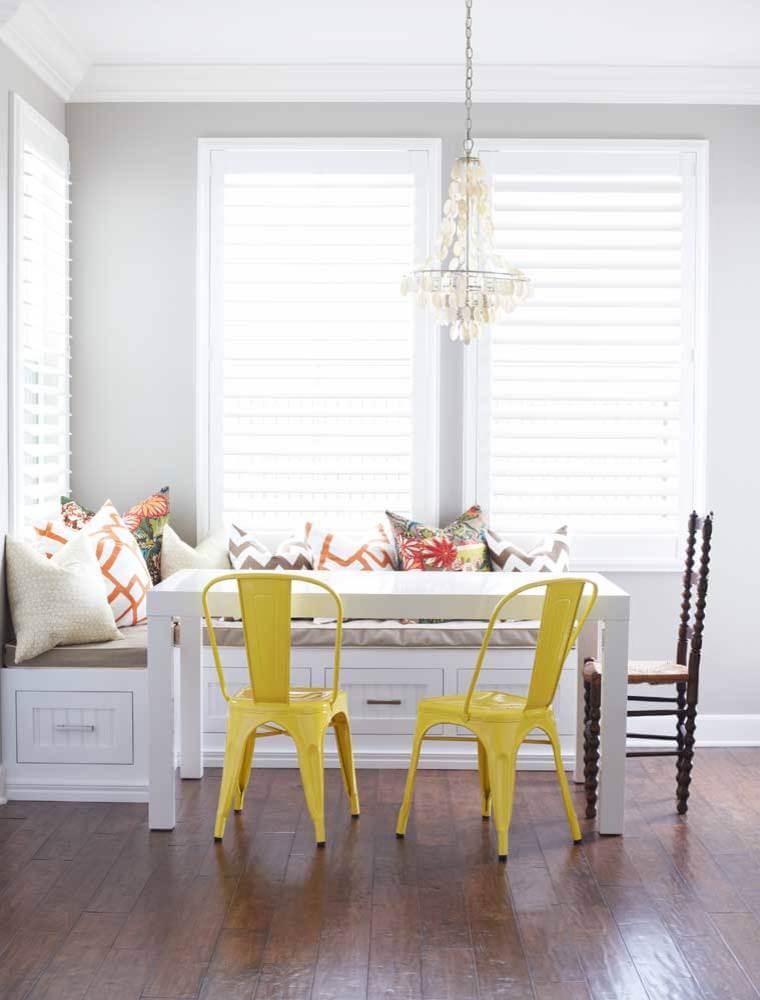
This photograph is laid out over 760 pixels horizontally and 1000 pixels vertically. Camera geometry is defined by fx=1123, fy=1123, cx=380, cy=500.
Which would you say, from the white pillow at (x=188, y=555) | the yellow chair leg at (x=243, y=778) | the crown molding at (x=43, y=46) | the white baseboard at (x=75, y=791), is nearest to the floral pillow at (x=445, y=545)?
the white pillow at (x=188, y=555)

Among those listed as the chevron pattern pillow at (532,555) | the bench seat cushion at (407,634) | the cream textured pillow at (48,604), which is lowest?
the bench seat cushion at (407,634)

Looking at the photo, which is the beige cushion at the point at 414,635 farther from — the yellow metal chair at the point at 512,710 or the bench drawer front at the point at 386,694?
the yellow metal chair at the point at 512,710

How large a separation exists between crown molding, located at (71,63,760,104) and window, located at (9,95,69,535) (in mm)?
402

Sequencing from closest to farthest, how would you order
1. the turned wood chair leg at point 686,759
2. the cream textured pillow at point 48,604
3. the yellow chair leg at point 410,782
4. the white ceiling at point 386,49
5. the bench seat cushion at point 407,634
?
the yellow chair leg at point 410,782, the turned wood chair leg at point 686,759, the cream textured pillow at point 48,604, the white ceiling at point 386,49, the bench seat cushion at point 407,634

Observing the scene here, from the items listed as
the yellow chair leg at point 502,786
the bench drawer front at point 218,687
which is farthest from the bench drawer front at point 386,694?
the yellow chair leg at point 502,786

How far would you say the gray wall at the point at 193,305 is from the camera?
4.80 metres

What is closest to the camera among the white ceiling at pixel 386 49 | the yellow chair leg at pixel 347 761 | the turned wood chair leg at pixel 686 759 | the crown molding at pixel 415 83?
the yellow chair leg at pixel 347 761

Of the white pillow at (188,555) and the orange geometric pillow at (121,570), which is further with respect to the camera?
the white pillow at (188,555)

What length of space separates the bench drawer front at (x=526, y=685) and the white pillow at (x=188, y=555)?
3.81 feet

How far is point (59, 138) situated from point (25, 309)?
886mm

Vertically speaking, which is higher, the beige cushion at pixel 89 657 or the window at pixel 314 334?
the window at pixel 314 334

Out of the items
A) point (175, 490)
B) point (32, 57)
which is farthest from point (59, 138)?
point (175, 490)

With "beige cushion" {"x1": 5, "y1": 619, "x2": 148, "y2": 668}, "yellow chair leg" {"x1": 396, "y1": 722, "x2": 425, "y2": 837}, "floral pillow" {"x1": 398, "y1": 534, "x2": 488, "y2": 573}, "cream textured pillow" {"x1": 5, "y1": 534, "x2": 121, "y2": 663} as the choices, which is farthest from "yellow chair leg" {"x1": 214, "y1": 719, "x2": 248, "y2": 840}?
"floral pillow" {"x1": 398, "y1": 534, "x2": 488, "y2": 573}

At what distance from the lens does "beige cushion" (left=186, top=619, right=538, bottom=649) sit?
435 centimetres
